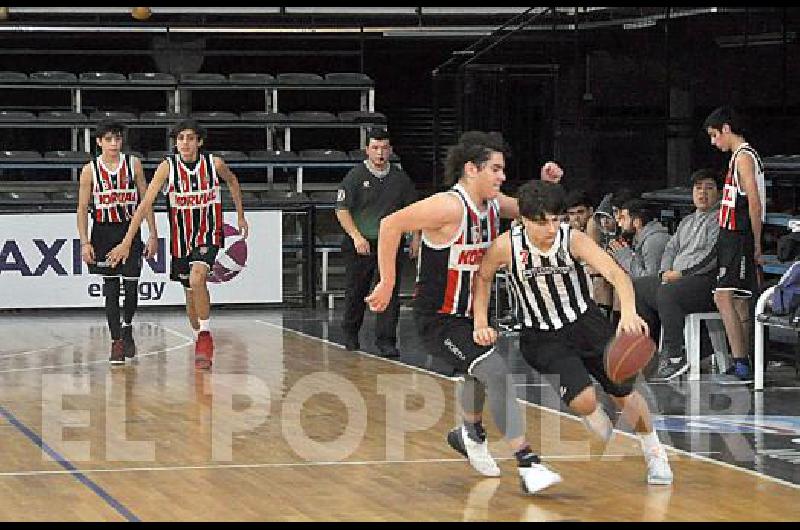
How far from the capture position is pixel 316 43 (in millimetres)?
24812

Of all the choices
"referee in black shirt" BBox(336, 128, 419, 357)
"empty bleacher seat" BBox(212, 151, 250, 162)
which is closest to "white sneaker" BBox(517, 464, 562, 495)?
"referee in black shirt" BBox(336, 128, 419, 357)

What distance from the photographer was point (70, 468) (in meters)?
8.52

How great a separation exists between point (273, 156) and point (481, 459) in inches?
559

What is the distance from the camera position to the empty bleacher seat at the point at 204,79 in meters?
22.8

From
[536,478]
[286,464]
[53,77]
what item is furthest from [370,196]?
[53,77]

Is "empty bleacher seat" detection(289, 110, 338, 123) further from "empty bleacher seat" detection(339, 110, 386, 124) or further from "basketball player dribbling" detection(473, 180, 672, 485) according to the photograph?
"basketball player dribbling" detection(473, 180, 672, 485)

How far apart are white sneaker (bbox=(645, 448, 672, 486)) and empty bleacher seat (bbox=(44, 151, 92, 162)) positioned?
47.9 feet

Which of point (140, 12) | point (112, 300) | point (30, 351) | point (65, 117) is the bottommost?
point (30, 351)

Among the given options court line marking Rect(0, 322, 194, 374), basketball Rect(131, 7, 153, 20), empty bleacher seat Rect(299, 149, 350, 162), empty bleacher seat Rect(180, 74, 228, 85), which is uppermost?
basketball Rect(131, 7, 153, 20)

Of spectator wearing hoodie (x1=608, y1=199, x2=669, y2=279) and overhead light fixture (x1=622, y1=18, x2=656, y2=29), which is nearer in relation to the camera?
spectator wearing hoodie (x1=608, y1=199, x2=669, y2=279)

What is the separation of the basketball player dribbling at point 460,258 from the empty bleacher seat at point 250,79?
48.7 feet

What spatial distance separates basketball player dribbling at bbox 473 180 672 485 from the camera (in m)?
7.92

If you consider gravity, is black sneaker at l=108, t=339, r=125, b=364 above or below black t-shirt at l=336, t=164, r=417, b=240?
below

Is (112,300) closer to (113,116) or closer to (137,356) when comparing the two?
(137,356)
